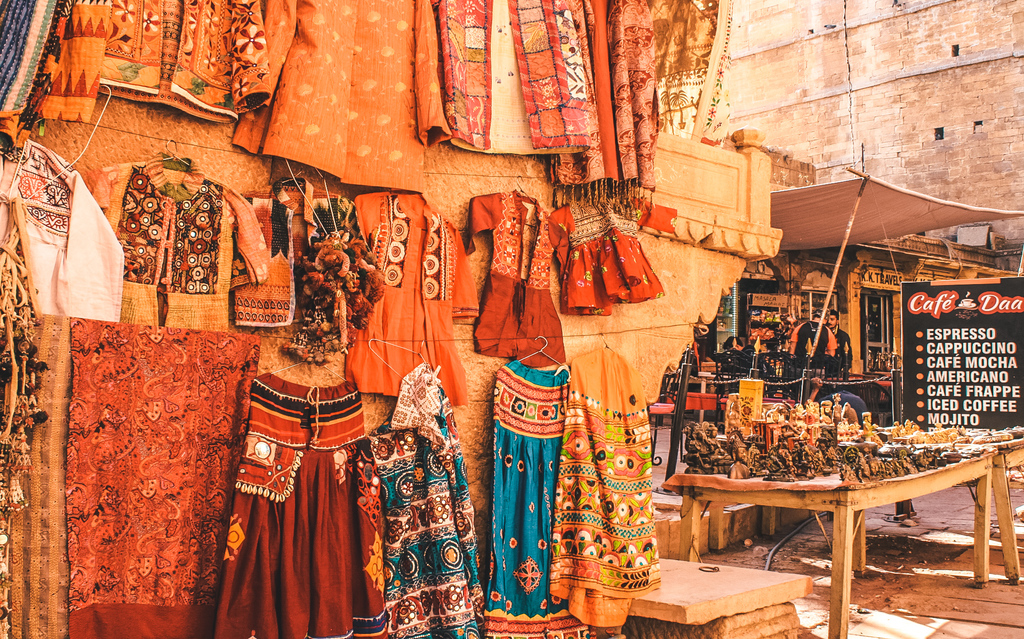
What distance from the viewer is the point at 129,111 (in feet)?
8.51

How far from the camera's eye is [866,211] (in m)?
Answer: 8.78

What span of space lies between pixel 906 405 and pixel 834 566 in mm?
3628

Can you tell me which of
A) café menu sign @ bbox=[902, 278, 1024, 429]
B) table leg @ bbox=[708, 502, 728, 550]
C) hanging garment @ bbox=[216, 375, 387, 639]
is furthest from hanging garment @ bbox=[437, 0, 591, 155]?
café menu sign @ bbox=[902, 278, 1024, 429]

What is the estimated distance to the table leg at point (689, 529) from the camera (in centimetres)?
393

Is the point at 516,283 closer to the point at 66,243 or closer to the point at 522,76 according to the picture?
the point at 522,76

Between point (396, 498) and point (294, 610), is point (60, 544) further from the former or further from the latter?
point (396, 498)

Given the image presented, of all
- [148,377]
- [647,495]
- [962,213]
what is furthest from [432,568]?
[962,213]

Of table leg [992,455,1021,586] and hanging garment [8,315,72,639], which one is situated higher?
hanging garment [8,315,72,639]

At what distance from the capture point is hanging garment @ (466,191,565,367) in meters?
3.35

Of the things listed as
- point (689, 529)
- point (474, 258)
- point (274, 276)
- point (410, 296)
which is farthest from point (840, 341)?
point (274, 276)

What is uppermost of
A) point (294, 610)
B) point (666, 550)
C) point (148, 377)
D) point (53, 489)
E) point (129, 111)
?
point (129, 111)

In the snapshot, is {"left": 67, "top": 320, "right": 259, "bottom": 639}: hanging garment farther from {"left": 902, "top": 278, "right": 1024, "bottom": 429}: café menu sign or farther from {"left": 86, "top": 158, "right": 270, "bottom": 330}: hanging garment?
{"left": 902, "top": 278, "right": 1024, "bottom": 429}: café menu sign

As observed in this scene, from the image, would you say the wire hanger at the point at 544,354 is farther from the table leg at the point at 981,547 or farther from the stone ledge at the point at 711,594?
the table leg at the point at 981,547

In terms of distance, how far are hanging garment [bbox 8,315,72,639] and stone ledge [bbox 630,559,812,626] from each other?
2045mm
